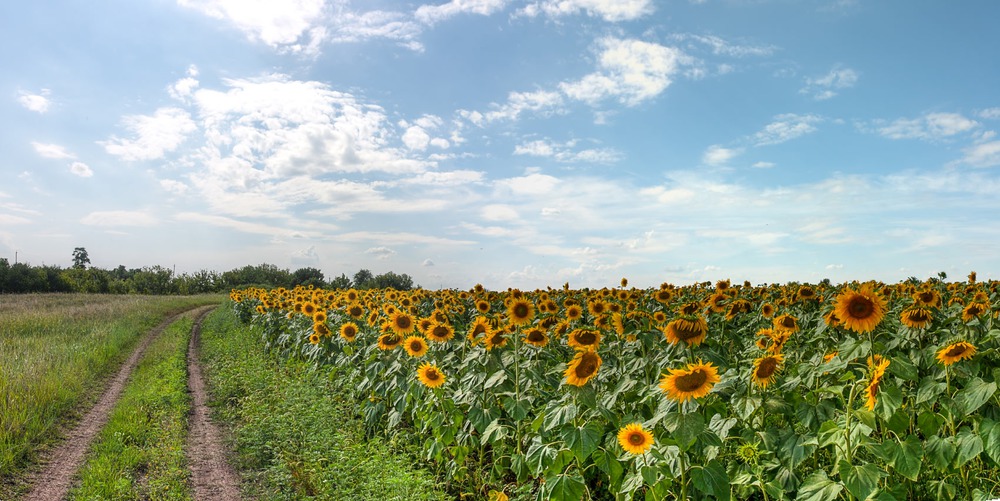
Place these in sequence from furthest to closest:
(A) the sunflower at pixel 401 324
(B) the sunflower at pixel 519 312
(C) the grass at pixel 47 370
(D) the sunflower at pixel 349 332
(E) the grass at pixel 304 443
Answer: (D) the sunflower at pixel 349 332 < (C) the grass at pixel 47 370 < (A) the sunflower at pixel 401 324 < (B) the sunflower at pixel 519 312 < (E) the grass at pixel 304 443

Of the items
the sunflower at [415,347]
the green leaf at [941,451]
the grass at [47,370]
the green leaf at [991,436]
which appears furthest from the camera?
the grass at [47,370]

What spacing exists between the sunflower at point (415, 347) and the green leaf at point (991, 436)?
484cm

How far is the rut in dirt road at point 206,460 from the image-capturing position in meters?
6.70

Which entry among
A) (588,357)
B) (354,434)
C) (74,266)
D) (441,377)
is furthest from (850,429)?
(74,266)

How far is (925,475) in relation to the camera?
17.0 ft

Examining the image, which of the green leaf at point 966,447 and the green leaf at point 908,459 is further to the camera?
the green leaf at point 966,447

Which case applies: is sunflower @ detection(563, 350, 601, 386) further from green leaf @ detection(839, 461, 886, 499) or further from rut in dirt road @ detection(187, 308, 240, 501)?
rut in dirt road @ detection(187, 308, 240, 501)

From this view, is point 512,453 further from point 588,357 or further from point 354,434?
point 354,434

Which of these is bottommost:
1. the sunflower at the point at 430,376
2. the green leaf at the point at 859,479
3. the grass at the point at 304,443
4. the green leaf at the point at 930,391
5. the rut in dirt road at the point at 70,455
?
the rut in dirt road at the point at 70,455

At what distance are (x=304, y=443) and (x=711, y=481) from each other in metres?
5.24

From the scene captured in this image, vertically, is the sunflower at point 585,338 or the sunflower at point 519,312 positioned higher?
the sunflower at point 519,312

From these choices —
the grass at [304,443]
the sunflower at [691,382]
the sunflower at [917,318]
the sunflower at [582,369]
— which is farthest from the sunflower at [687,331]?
the grass at [304,443]

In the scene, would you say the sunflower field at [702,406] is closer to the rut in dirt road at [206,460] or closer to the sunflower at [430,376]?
the sunflower at [430,376]

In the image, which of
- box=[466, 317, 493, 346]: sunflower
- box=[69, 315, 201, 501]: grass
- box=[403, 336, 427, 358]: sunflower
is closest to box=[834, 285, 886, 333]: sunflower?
box=[466, 317, 493, 346]: sunflower
